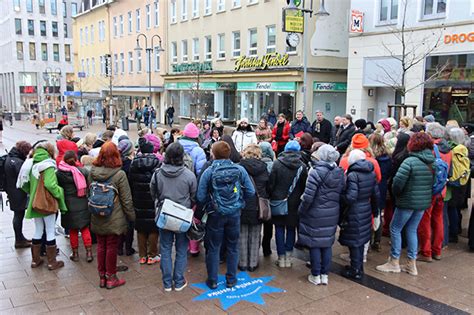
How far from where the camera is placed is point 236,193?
515 cm

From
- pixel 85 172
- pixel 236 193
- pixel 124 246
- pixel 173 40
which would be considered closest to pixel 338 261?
pixel 236 193

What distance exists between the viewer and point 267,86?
2575 cm

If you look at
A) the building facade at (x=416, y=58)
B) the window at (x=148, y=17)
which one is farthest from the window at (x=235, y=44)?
the window at (x=148, y=17)

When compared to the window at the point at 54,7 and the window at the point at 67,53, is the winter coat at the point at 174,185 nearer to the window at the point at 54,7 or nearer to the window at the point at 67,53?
the window at the point at 67,53

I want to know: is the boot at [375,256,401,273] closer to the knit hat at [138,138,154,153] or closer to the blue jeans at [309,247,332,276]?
the blue jeans at [309,247,332,276]

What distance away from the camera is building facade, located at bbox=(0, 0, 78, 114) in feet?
247

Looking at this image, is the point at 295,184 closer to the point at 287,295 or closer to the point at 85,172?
the point at 287,295

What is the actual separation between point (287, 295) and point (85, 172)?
10.4 ft

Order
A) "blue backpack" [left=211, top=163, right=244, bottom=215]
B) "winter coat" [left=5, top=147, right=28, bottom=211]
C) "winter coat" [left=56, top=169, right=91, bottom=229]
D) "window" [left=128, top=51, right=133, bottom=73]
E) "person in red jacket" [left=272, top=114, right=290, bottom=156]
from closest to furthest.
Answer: "blue backpack" [left=211, top=163, right=244, bottom=215]
"winter coat" [left=56, top=169, right=91, bottom=229]
"winter coat" [left=5, top=147, right=28, bottom=211]
"person in red jacket" [left=272, top=114, right=290, bottom=156]
"window" [left=128, top=51, right=133, bottom=73]

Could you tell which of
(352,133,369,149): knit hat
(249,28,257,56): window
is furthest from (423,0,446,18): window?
(352,133,369,149): knit hat

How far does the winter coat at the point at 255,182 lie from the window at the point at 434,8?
15.0 m

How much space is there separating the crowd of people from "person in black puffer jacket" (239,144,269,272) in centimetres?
1

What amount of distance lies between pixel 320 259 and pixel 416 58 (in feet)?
49.0

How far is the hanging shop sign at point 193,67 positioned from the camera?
31.3 meters
